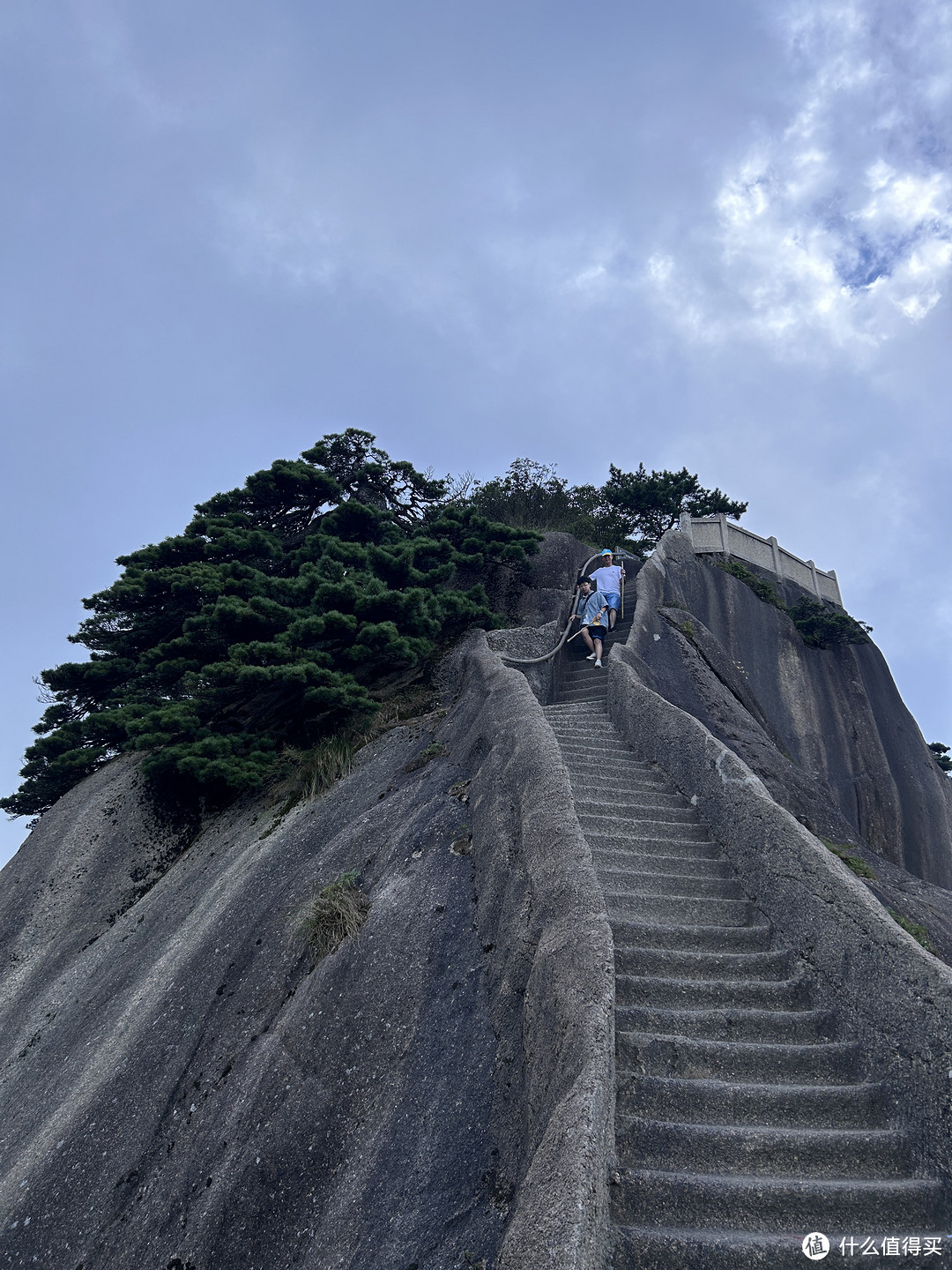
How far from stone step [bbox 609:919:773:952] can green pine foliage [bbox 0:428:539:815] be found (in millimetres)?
6432

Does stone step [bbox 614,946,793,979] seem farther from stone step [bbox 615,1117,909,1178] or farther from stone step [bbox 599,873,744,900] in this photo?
stone step [bbox 615,1117,909,1178]

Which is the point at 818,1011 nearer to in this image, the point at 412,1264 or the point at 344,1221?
the point at 412,1264

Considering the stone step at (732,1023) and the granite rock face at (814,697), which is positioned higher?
the granite rock face at (814,697)

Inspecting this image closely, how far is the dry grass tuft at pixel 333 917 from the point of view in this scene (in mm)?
6045

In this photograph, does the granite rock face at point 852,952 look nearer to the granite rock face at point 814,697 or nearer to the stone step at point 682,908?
the stone step at point 682,908

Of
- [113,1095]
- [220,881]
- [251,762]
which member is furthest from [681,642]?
[113,1095]

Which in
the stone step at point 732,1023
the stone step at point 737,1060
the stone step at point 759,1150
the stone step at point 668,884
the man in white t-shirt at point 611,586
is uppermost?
the man in white t-shirt at point 611,586

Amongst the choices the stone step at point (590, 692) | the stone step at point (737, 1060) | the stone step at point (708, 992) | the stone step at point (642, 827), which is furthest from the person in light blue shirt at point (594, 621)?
the stone step at point (737, 1060)

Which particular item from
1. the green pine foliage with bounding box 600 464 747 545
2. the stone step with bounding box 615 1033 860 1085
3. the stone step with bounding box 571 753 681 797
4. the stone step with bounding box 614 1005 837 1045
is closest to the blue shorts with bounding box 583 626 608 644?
the stone step with bounding box 571 753 681 797

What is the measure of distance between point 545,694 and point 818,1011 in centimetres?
782

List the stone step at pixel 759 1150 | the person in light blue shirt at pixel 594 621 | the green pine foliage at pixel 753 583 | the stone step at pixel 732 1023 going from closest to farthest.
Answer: the stone step at pixel 759 1150 → the stone step at pixel 732 1023 → the person in light blue shirt at pixel 594 621 → the green pine foliage at pixel 753 583

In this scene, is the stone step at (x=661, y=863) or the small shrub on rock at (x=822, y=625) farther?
the small shrub on rock at (x=822, y=625)

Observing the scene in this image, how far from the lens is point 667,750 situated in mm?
8008

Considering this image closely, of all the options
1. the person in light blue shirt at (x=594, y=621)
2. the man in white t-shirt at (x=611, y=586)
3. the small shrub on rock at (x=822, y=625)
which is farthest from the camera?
the small shrub on rock at (x=822, y=625)
